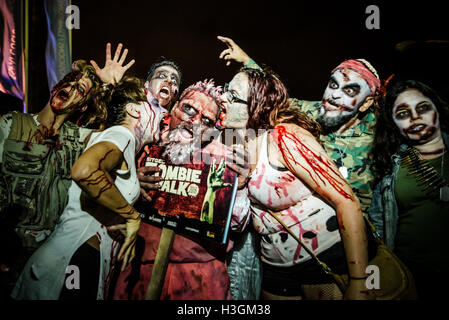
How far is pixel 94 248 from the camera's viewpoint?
152 centimetres

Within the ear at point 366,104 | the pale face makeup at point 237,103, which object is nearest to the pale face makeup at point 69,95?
the pale face makeup at point 237,103

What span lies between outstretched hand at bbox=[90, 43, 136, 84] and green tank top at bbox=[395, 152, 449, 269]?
2.83 m

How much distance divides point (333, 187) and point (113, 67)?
2.38m

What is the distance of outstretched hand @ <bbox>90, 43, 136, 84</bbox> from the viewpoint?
2166mm

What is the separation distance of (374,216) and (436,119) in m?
0.93

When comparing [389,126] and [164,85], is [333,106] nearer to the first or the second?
[389,126]

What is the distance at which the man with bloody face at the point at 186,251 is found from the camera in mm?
1812

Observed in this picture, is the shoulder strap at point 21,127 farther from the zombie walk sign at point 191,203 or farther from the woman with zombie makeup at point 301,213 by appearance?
the woman with zombie makeup at point 301,213

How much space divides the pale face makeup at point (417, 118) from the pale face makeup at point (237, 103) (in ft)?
4.23

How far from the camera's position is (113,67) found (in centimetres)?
221

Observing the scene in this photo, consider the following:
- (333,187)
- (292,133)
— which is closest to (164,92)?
(292,133)

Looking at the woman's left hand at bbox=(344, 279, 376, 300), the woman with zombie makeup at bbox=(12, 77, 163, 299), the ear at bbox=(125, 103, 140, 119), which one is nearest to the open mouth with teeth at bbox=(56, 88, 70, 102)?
the ear at bbox=(125, 103, 140, 119)

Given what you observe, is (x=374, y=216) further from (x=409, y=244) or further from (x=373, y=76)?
(x=373, y=76)
